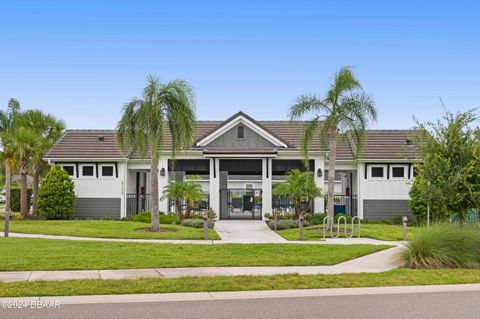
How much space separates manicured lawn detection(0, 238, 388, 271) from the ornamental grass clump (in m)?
1.92

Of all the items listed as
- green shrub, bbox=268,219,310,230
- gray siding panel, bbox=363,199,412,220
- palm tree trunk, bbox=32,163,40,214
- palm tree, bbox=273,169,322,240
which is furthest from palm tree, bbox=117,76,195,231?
gray siding panel, bbox=363,199,412,220

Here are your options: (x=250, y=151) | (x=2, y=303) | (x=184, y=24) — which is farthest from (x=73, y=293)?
(x=250, y=151)

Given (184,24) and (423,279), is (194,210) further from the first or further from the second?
(423,279)

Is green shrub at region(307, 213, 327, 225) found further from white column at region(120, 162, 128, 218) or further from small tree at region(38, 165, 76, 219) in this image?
small tree at region(38, 165, 76, 219)

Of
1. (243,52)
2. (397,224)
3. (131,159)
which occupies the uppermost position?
(243,52)

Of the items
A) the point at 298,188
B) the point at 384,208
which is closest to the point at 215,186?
the point at 298,188

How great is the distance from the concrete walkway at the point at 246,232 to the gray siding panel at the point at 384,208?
6.28 metres

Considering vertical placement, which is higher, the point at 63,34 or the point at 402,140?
the point at 63,34

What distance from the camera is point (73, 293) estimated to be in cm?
933

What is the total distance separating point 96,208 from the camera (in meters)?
29.9

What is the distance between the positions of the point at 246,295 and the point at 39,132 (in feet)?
79.8

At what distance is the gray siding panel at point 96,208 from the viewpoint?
29.8 meters

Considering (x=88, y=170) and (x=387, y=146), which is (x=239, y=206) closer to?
(x=88, y=170)

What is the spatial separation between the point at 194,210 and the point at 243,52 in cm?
1050
